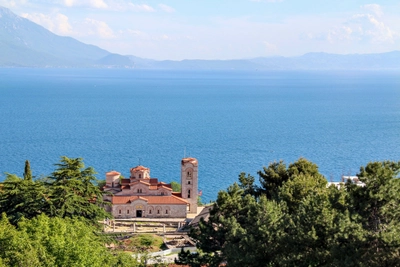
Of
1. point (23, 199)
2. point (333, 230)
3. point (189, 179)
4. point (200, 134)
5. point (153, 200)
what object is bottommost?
point (200, 134)

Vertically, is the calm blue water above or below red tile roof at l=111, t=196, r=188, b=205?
below

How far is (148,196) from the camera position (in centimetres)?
4166

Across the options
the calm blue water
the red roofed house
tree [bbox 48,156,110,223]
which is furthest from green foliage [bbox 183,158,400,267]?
the calm blue water

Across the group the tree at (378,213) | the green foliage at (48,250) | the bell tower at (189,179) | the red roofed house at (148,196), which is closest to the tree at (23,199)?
the green foliage at (48,250)

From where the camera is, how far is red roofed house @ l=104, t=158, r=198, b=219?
135ft

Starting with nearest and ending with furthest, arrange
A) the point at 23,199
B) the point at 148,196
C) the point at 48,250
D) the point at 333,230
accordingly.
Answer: the point at 333,230
the point at 48,250
the point at 23,199
the point at 148,196

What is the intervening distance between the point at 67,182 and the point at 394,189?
18.5 metres

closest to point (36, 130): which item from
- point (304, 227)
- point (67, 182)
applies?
point (67, 182)

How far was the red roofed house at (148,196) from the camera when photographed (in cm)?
4109

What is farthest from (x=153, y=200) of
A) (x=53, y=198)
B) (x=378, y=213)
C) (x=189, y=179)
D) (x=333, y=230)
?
(x=378, y=213)

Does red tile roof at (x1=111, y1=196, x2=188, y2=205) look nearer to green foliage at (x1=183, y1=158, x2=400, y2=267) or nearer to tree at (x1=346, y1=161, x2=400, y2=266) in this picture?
green foliage at (x1=183, y1=158, x2=400, y2=267)

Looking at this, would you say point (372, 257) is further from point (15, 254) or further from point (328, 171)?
point (328, 171)

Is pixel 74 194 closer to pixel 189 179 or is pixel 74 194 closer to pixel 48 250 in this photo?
pixel 48 250

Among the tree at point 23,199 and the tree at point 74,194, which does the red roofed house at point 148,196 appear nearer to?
the tree at point 74,194
